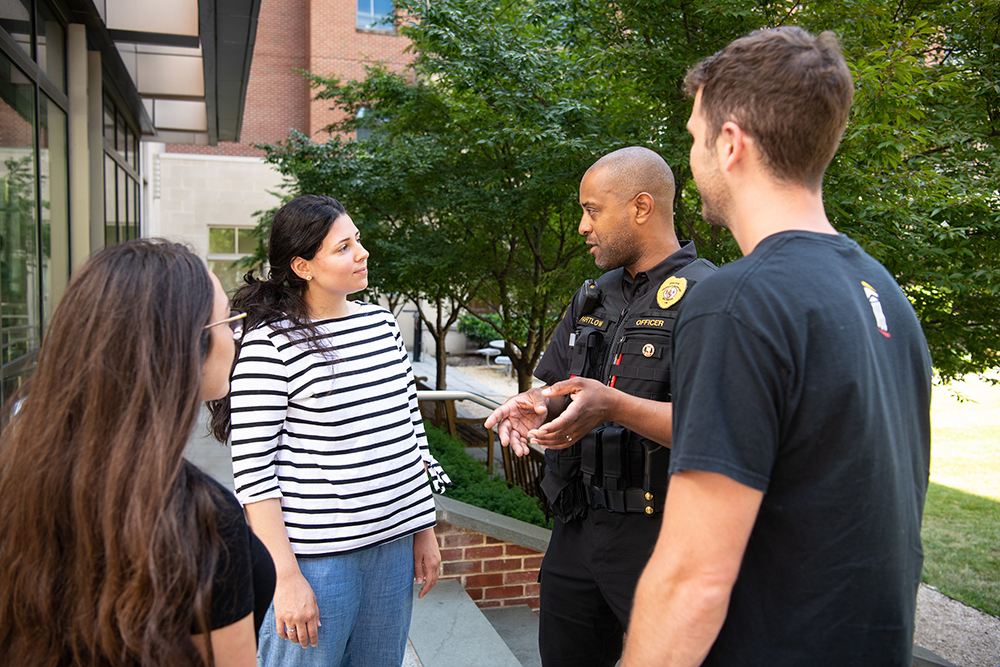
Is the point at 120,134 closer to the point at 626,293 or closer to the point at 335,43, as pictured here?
the point at 626,293

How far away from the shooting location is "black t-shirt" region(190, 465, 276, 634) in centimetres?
119

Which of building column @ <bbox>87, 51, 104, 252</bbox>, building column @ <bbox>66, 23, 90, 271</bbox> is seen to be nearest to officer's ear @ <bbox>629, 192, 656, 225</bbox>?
building column @ <bbox>66, 23, 90, 271</bbox>

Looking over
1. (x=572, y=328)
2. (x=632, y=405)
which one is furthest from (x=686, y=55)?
(x=632, y=405)

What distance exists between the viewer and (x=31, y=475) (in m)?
1.13

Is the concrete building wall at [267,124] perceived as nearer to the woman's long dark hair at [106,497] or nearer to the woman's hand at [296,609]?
the woman's hand at [296,609]

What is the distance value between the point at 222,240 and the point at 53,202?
16.5 meters

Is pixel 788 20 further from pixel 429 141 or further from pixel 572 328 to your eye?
pixel 429 141

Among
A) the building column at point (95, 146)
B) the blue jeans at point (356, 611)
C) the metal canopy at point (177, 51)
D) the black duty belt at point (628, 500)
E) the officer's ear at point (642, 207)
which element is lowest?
the blue jeans at point (356, 611)

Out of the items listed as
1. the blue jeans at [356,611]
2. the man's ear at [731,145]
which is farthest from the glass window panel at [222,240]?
the man's ear at [731,145]

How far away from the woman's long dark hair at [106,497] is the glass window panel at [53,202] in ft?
17.2

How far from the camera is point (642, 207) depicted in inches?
100

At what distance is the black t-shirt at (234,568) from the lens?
1191mm

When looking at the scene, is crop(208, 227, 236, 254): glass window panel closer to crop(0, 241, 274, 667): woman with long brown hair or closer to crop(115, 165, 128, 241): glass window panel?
crop(115, 165, 128, 241): glass window panel

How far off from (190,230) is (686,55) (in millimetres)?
19732
